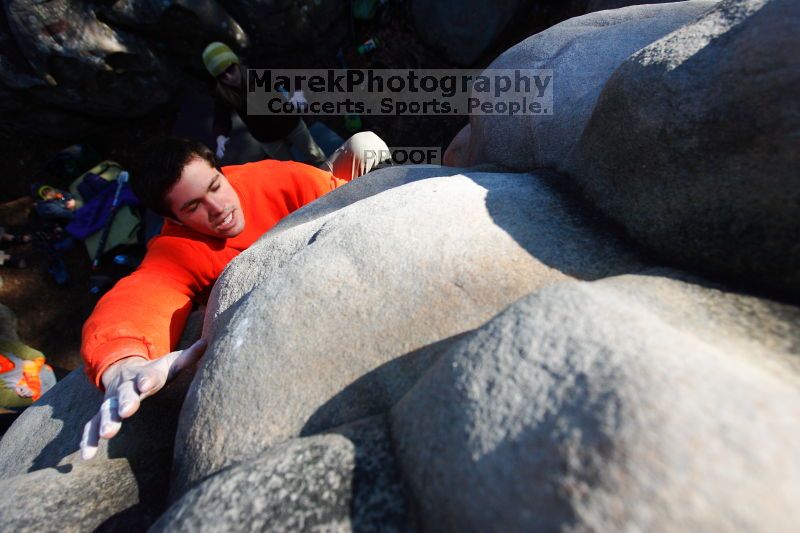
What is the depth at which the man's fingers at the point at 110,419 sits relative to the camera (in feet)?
3.47

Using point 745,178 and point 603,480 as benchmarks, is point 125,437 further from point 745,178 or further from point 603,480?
point 745,178

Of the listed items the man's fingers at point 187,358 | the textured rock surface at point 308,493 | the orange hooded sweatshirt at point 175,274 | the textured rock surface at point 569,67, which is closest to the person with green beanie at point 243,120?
the orange hooded sweatshirt at point 175,274

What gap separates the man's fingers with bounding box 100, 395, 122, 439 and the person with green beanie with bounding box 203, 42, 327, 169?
6.55ft

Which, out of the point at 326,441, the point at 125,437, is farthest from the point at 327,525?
the point at 125,437

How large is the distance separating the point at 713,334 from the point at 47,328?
13.9ft

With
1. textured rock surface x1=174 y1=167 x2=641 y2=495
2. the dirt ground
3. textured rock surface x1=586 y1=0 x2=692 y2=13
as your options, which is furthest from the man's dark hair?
textured rock surface x1=586 y1=0 x2=692 y2=13

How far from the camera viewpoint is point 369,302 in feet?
3.51

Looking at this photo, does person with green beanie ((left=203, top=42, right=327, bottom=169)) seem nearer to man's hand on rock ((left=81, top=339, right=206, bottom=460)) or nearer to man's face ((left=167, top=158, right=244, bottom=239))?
man's face ((left=167, top=158, right=244, bottom=239))

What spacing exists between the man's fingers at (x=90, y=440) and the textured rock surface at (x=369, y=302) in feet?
0.66

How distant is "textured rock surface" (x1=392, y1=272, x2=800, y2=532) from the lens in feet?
1.63

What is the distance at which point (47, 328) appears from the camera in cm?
356

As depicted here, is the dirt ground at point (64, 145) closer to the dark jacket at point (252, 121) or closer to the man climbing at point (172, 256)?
the dark jacket at point (252, 121)

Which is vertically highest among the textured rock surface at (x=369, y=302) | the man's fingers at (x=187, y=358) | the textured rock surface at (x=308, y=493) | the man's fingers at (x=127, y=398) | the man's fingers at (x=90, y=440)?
the textured rock surface at (x=369, y=302)

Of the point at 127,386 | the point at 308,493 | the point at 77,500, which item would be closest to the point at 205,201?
the point at 127,386
